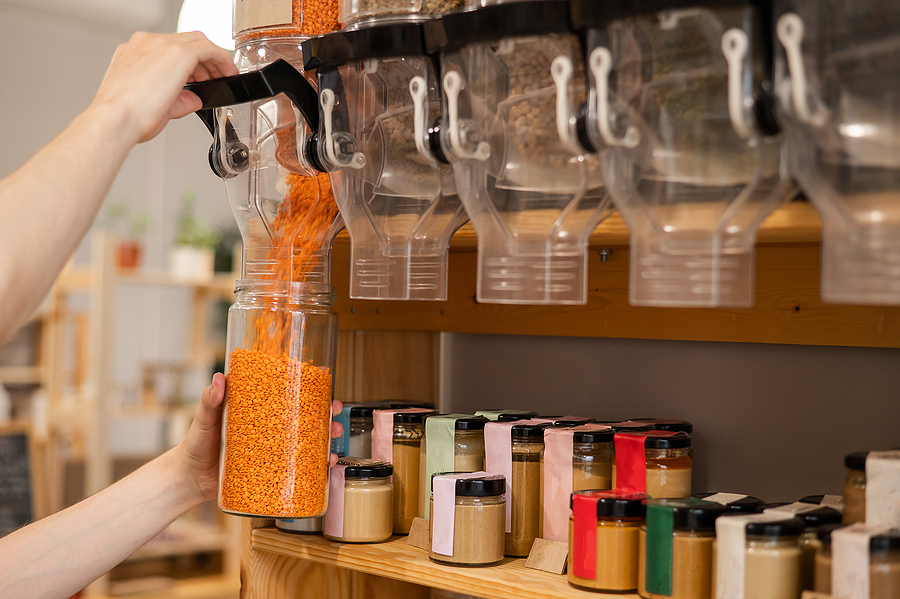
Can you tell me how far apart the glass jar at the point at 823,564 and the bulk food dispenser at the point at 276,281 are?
580 mm

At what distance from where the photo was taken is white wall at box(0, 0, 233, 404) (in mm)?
4727

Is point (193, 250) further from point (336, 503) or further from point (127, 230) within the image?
point (336, 503)

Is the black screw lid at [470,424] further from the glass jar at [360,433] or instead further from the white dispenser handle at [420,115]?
the white dispenser handle at [420,115]

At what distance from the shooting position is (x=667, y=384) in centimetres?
128

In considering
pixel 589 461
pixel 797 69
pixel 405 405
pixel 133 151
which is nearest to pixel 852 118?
pixel 797 69

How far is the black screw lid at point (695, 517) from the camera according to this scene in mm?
849

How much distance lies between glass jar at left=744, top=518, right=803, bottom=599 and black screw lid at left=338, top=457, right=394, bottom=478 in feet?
1.65

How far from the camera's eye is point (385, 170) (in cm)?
96

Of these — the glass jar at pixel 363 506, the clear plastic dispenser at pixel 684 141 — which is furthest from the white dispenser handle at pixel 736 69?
the glass jar at pixel 363 506

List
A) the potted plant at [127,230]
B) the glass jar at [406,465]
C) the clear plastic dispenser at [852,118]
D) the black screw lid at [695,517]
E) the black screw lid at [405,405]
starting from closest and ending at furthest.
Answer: the clear plastic dispenser at [852,118]
the black screw lid at [695,517]
the glass jar at [406,465]
the black screw lid at [405,405]
the potted plant at [127,230]

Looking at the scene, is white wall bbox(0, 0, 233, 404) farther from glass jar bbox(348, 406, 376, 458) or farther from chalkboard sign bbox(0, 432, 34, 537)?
glass jar bbox(348, 406, 376, 458)

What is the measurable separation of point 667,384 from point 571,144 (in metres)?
0.61

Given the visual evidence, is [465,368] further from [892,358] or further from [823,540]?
[823,540]

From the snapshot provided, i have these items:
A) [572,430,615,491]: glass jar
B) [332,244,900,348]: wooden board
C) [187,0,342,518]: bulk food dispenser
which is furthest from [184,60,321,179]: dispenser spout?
[572,430,615,491]: glass jar
